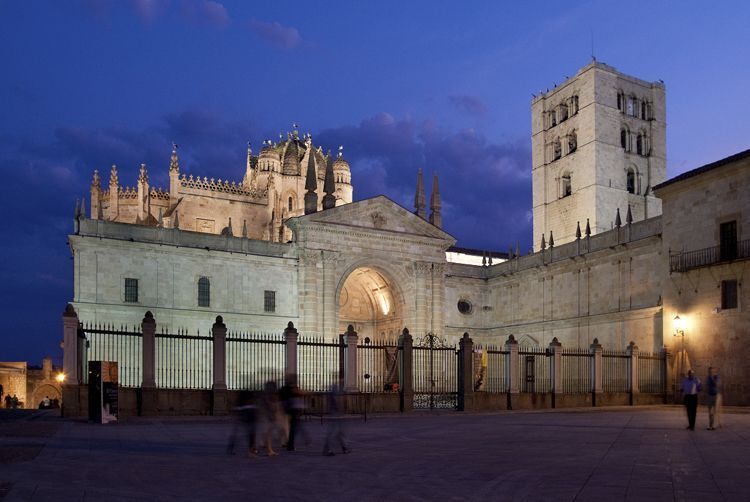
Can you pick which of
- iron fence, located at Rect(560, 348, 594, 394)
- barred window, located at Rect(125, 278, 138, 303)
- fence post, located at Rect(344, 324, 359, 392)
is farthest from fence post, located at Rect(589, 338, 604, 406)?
barred window, located at Rect(125, 278, 138, 303)

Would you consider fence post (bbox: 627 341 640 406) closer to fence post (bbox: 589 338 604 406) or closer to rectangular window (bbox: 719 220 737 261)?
fence post (bbox: 589 338 604 406)

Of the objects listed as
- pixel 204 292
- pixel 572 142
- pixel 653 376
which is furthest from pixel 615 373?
pixel 572 142

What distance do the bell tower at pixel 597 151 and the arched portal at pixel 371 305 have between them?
17296 mm

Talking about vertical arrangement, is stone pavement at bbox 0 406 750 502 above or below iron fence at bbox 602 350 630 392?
above

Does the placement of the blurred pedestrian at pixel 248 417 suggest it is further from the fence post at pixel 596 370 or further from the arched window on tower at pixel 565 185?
the arched window on tower at pixel 565 185

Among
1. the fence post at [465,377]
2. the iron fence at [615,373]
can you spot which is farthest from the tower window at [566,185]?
the fence post at [465,377]

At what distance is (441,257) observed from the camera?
164 ft

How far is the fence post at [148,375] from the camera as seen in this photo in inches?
928

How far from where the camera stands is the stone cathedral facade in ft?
107

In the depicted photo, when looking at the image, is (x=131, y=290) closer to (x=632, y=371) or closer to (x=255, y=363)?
(x=255, y=363)

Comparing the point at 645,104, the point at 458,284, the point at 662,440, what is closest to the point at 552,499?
the point at 662,440

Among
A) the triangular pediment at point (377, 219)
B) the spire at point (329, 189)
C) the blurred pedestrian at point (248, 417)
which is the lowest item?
the blurred pedestrian at point (248, 417)

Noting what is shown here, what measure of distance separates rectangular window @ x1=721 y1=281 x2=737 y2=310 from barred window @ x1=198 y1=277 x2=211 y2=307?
2672 centimetres

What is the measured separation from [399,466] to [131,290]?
32.3 metres
